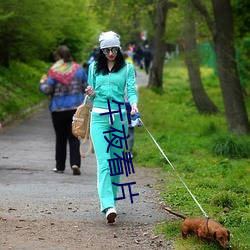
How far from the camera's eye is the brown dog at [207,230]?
20.0 feet

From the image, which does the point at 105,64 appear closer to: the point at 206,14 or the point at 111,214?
the point at 111,214

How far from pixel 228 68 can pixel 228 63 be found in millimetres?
120

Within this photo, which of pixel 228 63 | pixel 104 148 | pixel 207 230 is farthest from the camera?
pixel 228 63

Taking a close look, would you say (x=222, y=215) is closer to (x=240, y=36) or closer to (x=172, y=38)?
(x=240, y=36)

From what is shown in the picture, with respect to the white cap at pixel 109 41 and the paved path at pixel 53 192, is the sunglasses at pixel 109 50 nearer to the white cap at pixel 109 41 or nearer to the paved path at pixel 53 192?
the white cap at pixel 109 41

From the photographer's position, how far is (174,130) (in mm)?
19344

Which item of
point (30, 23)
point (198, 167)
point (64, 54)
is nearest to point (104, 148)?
point (64, 54)

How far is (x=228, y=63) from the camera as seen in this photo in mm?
16547

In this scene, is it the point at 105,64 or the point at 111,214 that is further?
the point at 105,64

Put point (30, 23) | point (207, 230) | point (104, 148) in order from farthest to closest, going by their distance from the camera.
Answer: point (30, 23) → point (104, 148) → point (207, 230)

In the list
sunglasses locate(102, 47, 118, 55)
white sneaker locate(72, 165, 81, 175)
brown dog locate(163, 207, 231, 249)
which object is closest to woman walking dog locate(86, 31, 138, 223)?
sunglasses locate(102, 47, 118, 55)

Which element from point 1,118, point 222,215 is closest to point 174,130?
point 1,118

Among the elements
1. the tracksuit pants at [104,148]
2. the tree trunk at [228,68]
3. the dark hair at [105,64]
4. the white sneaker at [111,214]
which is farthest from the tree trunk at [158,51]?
the white sneaker at [111,214]

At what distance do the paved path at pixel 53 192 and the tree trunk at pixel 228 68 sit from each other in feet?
13.2
